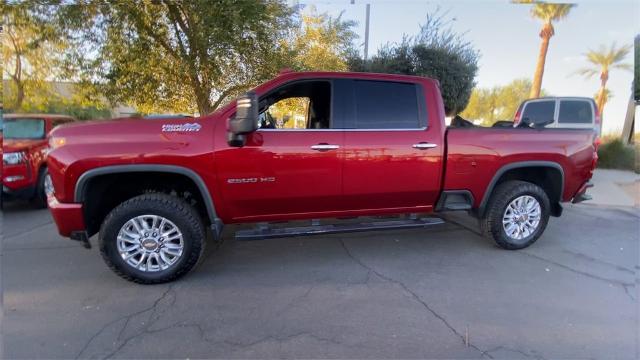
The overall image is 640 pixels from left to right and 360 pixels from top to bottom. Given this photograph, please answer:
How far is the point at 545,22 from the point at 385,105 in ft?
55.5

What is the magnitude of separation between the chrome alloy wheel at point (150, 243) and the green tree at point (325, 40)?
423 inches

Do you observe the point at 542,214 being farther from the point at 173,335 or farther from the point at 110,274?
the point at 110,274

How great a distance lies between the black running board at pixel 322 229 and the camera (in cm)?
359

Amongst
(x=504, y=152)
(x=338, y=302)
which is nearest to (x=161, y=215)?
(x=338, y=302)

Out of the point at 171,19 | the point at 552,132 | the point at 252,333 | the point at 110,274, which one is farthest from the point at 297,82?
the point at 171,19

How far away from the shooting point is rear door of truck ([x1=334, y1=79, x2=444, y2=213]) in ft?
12.2

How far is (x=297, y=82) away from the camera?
3.71 meters

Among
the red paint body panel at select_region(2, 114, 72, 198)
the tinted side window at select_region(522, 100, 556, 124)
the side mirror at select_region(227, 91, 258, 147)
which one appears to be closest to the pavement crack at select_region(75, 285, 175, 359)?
the side mirror at select_region(227, 91, 258, 147)

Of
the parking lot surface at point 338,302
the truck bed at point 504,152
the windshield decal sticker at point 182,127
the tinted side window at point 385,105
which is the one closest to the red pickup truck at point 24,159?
the parking lot surface at point 338,302

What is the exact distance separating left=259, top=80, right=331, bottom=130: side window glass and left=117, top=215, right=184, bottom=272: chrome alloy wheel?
139 cm

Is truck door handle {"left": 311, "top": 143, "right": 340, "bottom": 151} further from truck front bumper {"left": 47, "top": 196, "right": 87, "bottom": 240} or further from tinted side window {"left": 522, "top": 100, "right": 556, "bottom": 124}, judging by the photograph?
tinted side window {"left": 522, "top": 100, "right": 556, "bottom": 124}

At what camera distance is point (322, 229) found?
3.77 m

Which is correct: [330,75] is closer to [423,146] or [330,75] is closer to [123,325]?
[423,146]

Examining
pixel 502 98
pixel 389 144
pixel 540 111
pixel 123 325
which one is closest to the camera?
pixel 123 325
